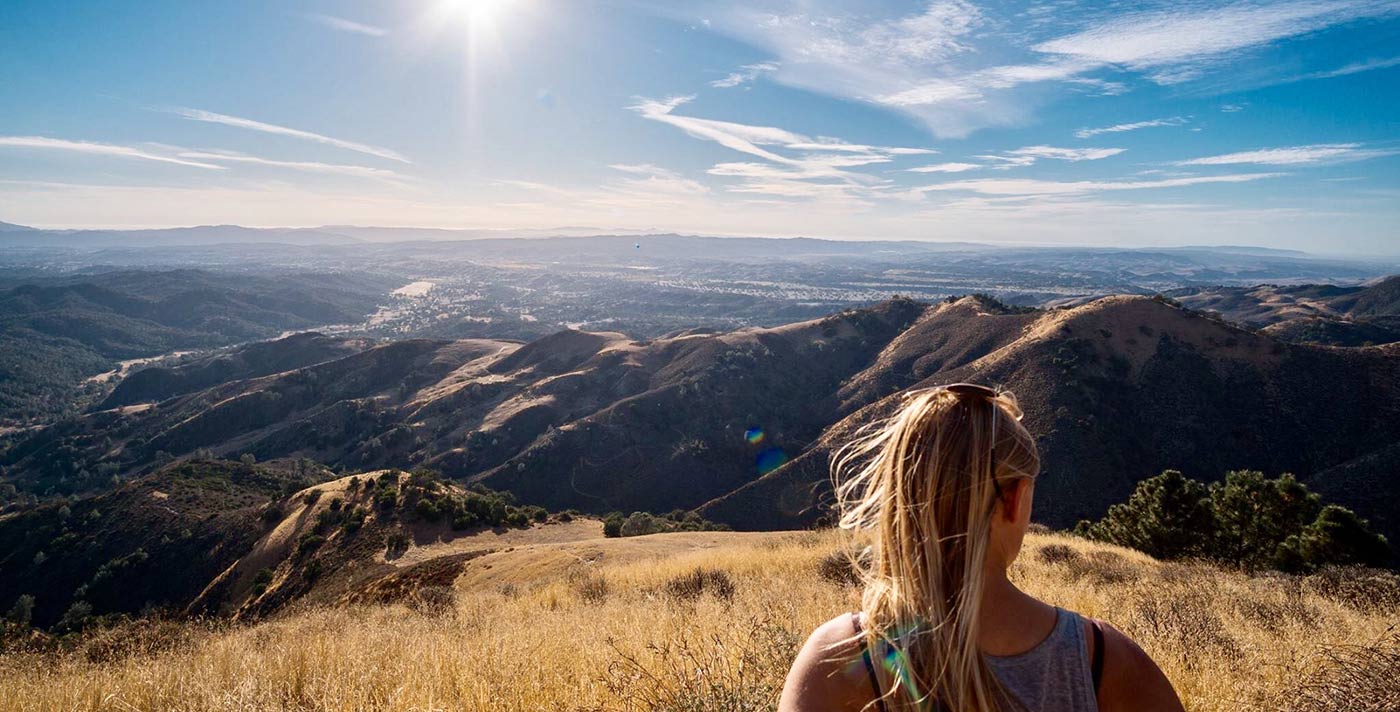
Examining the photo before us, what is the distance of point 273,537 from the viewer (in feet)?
102

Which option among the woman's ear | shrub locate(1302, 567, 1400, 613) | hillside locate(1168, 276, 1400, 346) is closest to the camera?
the woman's ear

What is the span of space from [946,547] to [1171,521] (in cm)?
2102

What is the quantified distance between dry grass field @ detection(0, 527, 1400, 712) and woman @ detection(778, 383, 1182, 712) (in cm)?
213

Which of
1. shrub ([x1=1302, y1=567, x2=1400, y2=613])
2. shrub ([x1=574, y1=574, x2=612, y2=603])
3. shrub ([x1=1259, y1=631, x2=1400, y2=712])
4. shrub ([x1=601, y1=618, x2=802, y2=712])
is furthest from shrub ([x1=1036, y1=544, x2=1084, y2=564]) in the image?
shrub ([x1=601, y1=618, x2=802, y2=712])

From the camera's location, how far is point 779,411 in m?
68.6

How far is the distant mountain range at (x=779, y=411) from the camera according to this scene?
4359 cm

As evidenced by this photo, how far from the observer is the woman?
1.65 m

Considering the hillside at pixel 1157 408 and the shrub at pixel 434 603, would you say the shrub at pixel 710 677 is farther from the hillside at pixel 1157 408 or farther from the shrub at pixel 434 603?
the hillside at pixel 1157 408

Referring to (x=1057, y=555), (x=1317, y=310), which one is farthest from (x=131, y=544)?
(x=1317, y=310)

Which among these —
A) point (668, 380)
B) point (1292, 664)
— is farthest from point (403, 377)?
point (1292, 664)

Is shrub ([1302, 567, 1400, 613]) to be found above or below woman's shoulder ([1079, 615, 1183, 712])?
below

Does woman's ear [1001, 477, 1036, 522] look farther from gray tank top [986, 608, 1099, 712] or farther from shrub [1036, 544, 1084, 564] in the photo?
shrub [1036, 544, 1084, 564]

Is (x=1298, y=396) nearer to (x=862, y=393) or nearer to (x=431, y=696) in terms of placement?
(x=862, y=393)

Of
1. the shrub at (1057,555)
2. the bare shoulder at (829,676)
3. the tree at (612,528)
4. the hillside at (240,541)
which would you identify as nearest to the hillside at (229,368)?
the hillside at (240,541)
